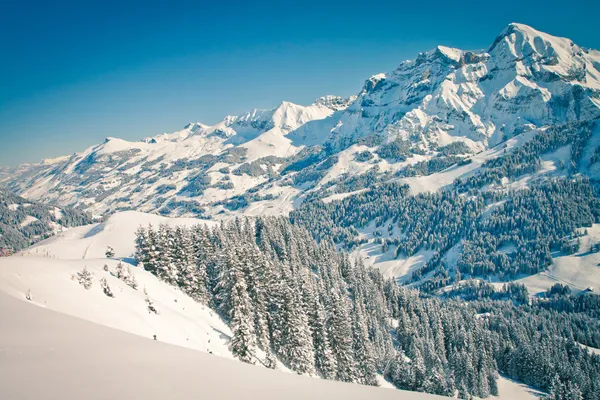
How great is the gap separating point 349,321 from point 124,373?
50.3 m

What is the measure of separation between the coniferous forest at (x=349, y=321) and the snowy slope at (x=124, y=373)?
26.0 metres

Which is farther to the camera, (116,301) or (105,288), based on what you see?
(105,288)

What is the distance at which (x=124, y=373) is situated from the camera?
26.9 ft

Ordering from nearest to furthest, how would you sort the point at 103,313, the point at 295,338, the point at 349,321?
the point at 103,313, the point at 295,338, the point at 349,321

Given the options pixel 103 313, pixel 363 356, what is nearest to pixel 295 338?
pixel 363 356

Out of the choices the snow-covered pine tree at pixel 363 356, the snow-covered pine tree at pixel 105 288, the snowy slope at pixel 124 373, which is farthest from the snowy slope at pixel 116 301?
the snow-covered pine tree at pixel 363 356

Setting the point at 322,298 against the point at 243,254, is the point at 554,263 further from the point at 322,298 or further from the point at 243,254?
the point at 243,254

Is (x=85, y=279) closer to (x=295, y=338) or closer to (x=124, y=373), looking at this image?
(x=295, y=338)

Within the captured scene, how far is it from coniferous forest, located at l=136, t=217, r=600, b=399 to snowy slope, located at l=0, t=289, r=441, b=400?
26.0m

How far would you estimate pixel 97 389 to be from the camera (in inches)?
281

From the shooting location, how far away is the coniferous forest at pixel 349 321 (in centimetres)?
4238

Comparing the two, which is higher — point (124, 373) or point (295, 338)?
point (124, 373)

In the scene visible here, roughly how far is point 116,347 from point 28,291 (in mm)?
16350

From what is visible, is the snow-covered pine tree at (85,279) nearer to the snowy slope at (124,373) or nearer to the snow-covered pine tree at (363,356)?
the snowy slope at (124,373)
